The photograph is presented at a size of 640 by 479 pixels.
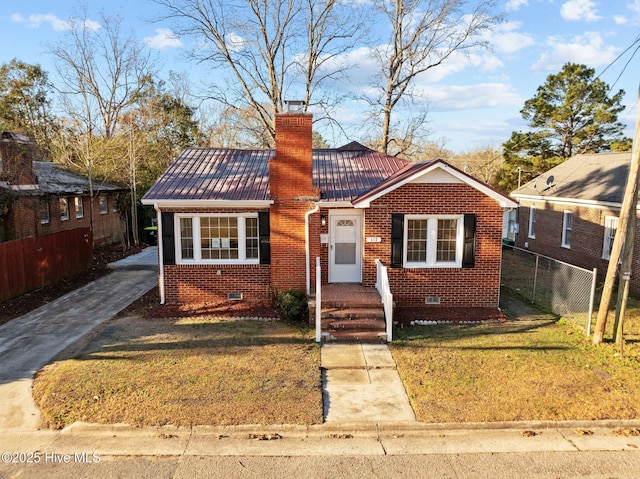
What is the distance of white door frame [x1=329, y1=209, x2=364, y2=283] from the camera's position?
12633mm

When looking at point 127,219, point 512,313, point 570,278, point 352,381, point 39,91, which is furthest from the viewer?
point 39,91

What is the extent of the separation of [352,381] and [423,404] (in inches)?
56.8

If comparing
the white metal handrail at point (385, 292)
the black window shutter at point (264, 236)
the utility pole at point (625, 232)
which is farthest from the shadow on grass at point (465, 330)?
the black window shutter at point (264, 236)

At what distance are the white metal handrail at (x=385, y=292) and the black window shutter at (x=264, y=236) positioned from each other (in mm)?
3057

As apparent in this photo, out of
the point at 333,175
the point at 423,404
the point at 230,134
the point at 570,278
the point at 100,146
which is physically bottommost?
the point at 423,404

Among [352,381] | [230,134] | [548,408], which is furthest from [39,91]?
[548,408]

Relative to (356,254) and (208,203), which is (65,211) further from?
(356,254)

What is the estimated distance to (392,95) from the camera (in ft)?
90.2

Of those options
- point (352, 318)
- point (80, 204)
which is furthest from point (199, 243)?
point (80, 204)

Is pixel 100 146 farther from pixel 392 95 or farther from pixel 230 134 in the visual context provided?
pixel 392 95

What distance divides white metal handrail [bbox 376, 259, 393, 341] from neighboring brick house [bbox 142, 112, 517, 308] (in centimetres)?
42

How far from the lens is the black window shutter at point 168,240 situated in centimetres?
1245

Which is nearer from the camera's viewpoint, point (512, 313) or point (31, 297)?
point (512, 313)

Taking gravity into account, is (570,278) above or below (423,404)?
above
